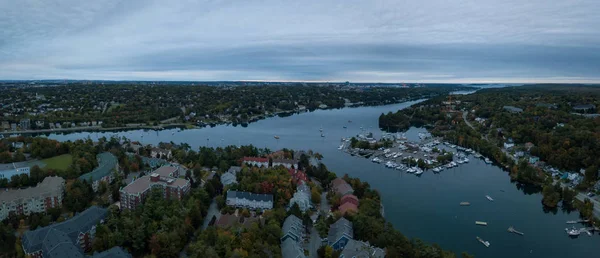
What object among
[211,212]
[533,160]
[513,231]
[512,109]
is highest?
[512,109]

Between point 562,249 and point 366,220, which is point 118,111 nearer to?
point 366,220

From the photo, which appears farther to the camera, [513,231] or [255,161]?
[255,161]

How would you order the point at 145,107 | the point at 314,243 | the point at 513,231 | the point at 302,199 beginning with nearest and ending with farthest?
the point at 314,243 → the point at 513,231 → the point at 302,199 → the point at 145,107

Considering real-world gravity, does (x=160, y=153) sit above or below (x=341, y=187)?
above

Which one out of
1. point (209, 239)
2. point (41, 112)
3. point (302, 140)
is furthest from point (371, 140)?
point (41, 112)

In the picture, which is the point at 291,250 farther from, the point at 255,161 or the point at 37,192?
the point at 37,192

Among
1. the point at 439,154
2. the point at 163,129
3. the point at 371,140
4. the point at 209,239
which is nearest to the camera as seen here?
the point at 209,239

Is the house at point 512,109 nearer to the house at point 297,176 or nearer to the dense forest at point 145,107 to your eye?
the dense forest at point 145,107

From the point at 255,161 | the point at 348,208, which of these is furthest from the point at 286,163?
the point at 348,208
